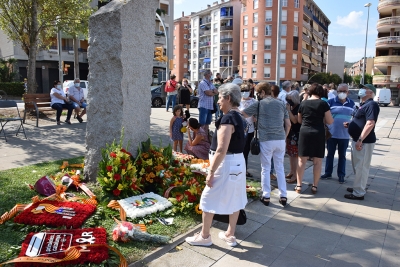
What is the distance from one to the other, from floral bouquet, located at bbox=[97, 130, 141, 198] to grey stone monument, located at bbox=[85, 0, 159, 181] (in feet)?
2.04

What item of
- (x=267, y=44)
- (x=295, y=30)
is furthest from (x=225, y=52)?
(x=295, y=30)

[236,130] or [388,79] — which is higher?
[388,79]

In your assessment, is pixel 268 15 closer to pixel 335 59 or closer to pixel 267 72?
pixel 267 72

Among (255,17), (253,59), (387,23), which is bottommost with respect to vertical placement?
(253,59)

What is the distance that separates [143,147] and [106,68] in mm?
1435

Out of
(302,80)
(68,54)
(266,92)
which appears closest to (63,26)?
(266,92)

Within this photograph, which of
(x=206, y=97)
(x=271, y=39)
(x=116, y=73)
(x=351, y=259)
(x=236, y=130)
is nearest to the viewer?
(x=236, y=130)

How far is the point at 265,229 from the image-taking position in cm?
437

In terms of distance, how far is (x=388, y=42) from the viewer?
49.0 metres

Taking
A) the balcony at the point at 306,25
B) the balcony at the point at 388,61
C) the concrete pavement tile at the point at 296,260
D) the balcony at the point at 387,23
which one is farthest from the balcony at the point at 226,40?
the concrete pavement tile at the point at 296,260

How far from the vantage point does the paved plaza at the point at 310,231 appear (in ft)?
11.8

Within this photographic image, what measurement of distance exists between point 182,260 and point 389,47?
56.5m

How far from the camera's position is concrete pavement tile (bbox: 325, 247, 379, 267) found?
11.7ft

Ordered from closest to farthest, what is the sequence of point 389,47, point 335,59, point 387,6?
1. point 387,6
2. point 389,47
3. point 335,59
